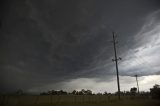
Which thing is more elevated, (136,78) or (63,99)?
(136,78)

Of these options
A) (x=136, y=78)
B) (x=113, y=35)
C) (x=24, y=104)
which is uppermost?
(x=113, y=35)

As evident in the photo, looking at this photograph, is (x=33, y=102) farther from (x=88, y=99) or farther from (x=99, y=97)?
(x=99, y=97)

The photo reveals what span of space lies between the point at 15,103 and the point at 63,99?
12331mm

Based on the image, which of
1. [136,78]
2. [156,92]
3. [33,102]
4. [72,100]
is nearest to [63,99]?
[72,100]

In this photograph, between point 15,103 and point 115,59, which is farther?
point 115,59

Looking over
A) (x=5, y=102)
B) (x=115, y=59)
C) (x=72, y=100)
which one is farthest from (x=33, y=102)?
(x=115, y=59)

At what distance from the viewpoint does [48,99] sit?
41344 mm

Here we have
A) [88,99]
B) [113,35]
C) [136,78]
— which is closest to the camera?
[113,35]

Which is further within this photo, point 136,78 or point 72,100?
point 136,78

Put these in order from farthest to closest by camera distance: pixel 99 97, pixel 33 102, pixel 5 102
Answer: pixel 99 97 → pixel 33 102 → pixel 5 102

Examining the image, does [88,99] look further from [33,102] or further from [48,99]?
[33,102]

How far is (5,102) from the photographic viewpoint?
34.6m

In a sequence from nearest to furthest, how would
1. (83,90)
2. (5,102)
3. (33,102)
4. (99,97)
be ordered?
(5,102) → (33,102) → (99,97) → (83,90)

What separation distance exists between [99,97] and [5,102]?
28.7 metres
